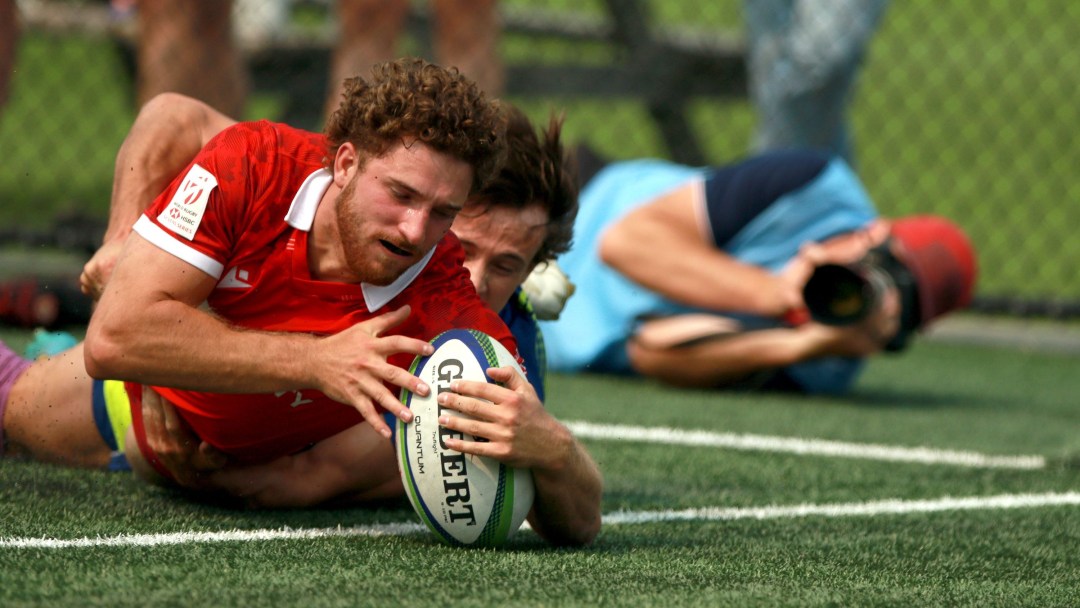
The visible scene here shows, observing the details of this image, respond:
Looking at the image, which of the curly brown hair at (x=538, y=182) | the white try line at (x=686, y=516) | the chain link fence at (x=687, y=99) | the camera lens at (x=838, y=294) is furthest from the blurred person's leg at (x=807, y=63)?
the curly brown hair at (x=538, y=182)

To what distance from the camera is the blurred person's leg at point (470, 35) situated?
6871 mm

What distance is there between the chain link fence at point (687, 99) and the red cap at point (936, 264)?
1443mm

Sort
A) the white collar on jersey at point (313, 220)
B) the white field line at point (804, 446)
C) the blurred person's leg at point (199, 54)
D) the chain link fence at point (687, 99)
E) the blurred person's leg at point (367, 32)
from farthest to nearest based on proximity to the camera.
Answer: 1. the chain link fence at point (687, 99)
2. the blurred person's leg at point (367, 32)
3. the blurred person's leg at point (199, 54)
4. the white field line at point (804, 446)
5. the white collar on jersey at point (313, 220)

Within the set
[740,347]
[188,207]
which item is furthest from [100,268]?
[740,347]

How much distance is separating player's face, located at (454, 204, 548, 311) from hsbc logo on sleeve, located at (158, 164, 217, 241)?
66 cm

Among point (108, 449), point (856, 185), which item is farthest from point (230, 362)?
point (856, 185)

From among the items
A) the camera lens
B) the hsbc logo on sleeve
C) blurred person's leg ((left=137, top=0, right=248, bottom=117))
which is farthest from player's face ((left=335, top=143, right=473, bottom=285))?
blurred person's leg ((left=137, top=0, right=248, bottom=117))

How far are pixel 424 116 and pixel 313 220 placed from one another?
320 mm

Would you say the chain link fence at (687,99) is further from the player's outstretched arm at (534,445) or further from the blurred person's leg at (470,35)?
the player's outstretched arm at (534,445)

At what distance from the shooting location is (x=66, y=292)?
585cm

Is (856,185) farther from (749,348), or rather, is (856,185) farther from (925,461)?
(925,461)

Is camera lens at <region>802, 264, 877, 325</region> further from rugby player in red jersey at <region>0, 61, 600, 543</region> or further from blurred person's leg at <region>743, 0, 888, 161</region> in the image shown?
rugby player in red jersey at <region>0, 61, 600, 543</region>

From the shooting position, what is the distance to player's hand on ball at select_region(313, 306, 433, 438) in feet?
8.63

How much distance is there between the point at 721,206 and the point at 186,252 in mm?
3265
